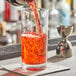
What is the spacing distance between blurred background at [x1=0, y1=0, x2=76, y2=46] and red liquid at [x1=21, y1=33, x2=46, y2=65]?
3.26ft

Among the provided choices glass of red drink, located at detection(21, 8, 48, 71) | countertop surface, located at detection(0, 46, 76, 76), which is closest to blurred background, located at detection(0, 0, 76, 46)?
countertop surface, located at detection(0, 46, 76, 76)

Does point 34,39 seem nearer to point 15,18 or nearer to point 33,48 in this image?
point 33,48

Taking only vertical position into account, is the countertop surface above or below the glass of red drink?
below

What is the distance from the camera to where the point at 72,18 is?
7.34 ft

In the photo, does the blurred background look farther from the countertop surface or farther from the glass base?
the glass base

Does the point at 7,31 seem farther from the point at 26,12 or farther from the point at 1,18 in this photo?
the point at 26,12

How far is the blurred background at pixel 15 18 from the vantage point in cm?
183

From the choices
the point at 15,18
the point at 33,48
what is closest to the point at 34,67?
the point at 33,48

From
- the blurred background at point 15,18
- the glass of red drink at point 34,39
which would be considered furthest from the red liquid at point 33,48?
the blurred background at point 15,18

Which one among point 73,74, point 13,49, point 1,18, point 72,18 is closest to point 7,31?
point 1,18

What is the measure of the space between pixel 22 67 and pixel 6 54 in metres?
0.14

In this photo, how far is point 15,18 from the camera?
1.93 m

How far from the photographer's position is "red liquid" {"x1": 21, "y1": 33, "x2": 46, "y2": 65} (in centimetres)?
69

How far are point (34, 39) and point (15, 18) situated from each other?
1.26m
